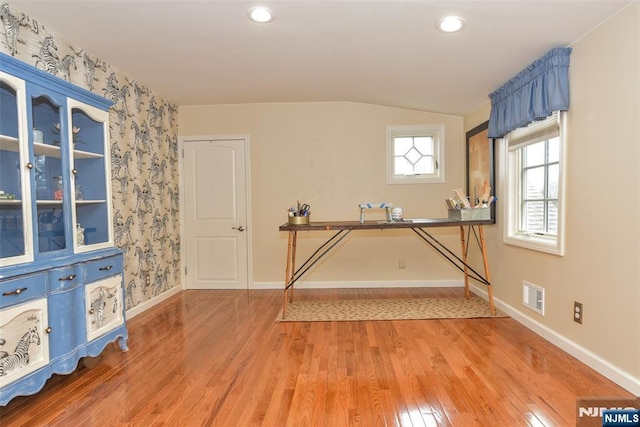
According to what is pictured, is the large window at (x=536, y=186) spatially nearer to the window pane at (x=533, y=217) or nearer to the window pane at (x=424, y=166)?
the window pane at (x=533, y=217)

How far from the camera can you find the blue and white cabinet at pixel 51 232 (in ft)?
5.80

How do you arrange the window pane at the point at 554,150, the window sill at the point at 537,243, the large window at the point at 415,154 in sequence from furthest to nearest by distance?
the large window at the point at 415,154 < the window pane at the point at 554,150 < the window sill at the point at 537,243

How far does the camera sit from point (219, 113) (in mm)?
4332

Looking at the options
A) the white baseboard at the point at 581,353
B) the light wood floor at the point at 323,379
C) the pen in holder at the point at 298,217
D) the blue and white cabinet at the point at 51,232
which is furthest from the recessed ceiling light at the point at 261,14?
the white baseboard at the point at 581,353

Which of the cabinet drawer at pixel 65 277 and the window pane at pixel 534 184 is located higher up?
the window pane at pixel 534 184

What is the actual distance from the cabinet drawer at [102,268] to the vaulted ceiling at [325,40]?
165cm

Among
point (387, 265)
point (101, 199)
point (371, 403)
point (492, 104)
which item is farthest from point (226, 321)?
point (492, 104)

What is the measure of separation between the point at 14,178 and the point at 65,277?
0.63 metres

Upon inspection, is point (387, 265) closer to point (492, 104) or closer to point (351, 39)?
point (492, 104)

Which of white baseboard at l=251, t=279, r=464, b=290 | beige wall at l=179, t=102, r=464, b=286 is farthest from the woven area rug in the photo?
beige wall at l=179, t=102, r=464, b=286

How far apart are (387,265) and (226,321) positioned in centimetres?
214

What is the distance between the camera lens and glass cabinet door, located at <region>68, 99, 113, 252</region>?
236 centimetres

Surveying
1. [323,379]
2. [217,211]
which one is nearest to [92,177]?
[217,211]

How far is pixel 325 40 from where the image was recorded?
8.17ft
